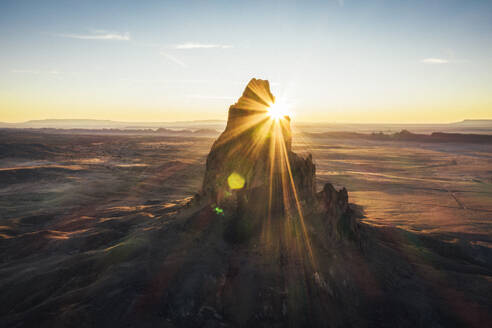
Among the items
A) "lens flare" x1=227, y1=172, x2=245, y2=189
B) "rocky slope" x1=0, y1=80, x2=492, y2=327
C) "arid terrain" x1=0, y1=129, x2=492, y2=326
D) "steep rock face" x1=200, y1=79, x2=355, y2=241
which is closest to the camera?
"rocky slope" x1=0, y1=80, x2=492, y2=327

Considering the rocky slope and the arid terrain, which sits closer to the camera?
the rocky slope

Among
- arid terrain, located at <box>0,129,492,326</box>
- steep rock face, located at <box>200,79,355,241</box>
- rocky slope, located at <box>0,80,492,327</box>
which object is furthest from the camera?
steep rock face, located at <box>200,79,355,241</box>

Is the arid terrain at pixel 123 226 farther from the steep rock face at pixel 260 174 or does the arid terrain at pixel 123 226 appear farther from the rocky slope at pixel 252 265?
the steep rock face at pixel 260 174

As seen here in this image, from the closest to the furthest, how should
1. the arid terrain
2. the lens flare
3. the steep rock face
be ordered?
the arid terrain → the steep rock face → the lens flare

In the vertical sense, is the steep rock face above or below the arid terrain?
above

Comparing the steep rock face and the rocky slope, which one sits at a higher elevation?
the steep rock face

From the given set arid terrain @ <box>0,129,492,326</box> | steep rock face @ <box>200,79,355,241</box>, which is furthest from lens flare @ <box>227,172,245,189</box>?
arid terrain @ <box>0,129,492,326</box>

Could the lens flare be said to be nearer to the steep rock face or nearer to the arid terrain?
the steep rock face

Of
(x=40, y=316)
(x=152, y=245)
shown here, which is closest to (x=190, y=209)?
(x=152, y=245)

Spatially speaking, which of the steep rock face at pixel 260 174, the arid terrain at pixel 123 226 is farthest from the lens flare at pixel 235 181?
the arid terrain at pixel 123 226

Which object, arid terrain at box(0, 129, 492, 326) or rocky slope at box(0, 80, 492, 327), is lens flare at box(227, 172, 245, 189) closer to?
rocky slope at box(0, 80, 492, 327)
